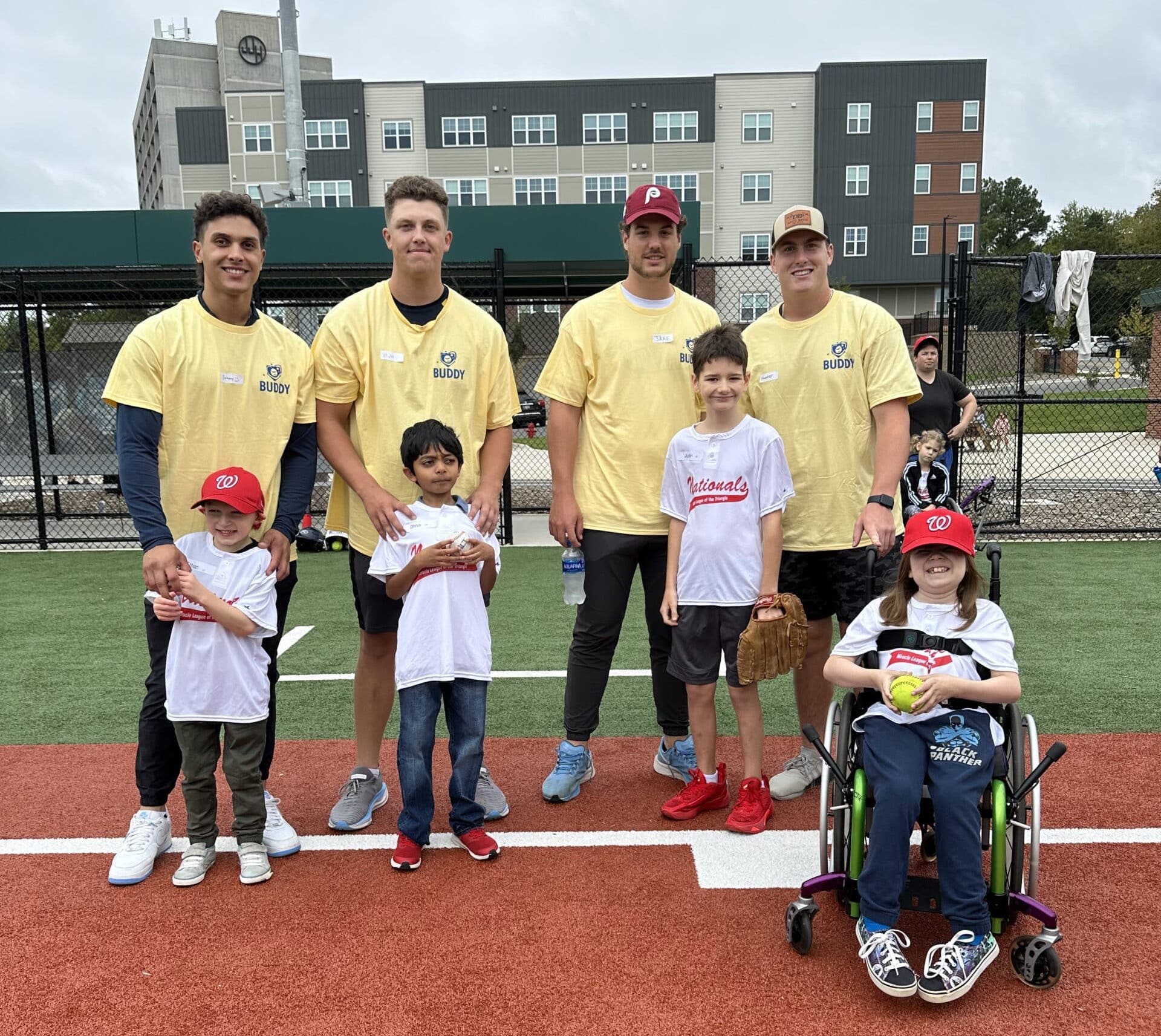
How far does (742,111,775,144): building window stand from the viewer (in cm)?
4466

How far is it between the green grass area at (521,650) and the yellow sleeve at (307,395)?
1.83 metres

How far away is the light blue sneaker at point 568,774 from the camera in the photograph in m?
3.78

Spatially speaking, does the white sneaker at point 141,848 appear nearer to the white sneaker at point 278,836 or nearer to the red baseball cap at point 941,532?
the white sneaker at point 278,836

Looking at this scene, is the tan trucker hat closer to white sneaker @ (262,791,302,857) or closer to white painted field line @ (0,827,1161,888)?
white painted field line @ (0,827,1161,888)

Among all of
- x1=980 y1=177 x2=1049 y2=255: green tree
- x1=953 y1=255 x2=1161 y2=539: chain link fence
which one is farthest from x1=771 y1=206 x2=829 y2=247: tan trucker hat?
x1=980 y1=177 x2=1049 y2=255: green tree

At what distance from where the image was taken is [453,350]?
3.48m

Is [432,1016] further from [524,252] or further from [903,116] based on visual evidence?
[903,116]

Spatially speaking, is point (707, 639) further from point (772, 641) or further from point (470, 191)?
point (470, 191)

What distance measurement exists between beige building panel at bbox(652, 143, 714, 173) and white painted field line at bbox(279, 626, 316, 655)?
140ft

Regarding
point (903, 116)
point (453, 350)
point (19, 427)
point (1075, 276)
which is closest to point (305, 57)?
point (903, 116)

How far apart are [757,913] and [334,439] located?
2.21m

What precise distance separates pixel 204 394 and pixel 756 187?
151 ft

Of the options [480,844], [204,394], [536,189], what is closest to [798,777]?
[480,844]

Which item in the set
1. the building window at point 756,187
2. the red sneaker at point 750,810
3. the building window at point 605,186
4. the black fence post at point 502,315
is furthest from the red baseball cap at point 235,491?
the building window at point 756,187
